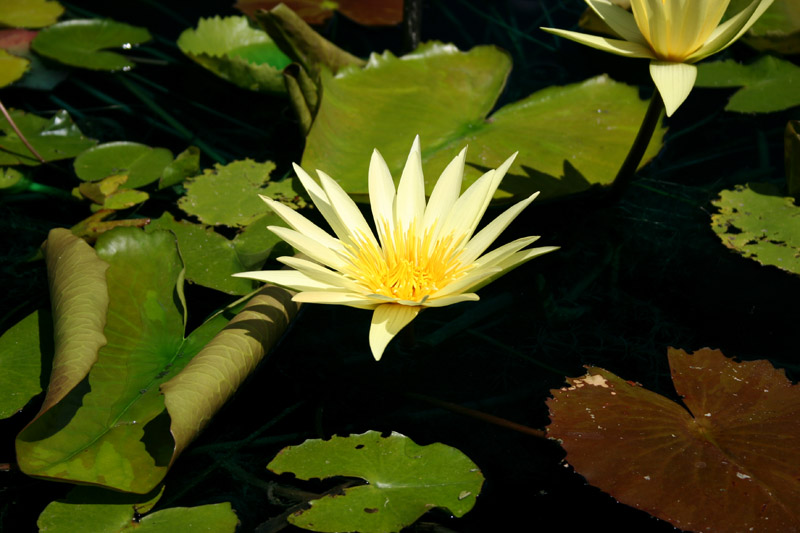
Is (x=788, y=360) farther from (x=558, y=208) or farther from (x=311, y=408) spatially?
(x=311, y=408)

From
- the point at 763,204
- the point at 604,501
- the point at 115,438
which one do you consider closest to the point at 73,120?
the point at 115,438

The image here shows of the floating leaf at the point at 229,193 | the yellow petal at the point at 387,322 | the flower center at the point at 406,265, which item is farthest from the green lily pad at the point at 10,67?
the yellow petal at the point at 387,322

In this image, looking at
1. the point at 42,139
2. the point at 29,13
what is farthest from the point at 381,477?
the point at 29,13

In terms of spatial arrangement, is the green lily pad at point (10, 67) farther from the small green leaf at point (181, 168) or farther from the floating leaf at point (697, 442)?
the floating leaf at point (697, 442)

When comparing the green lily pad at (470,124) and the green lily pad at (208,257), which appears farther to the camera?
the green lily pad at (470,124)

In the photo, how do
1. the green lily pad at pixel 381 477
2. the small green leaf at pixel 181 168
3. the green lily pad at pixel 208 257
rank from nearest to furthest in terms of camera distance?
1. the green lily pad at pixel 381 477
2. the green lily pad at pixel 208 257
3. the small green leaf at pixel 181 168

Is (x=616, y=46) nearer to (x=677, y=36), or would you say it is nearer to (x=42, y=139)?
(x=677, y=36)
